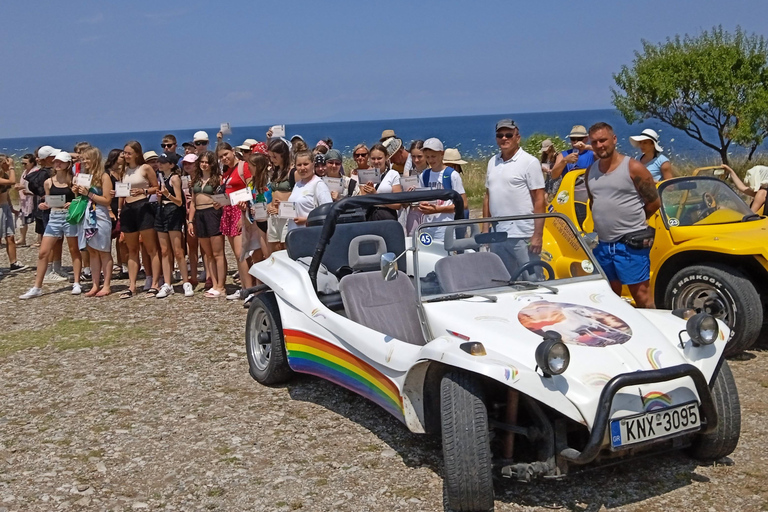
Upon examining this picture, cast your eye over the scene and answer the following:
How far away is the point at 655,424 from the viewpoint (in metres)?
3.90

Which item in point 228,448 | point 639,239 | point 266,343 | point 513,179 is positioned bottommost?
point 228,448

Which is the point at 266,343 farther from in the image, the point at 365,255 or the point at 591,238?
the point at 591,238

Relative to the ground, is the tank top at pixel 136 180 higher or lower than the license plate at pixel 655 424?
higher

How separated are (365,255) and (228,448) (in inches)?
69.4

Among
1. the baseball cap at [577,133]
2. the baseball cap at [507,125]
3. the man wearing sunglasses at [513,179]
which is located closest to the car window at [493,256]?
the man wearing sunglasses at [513,179]

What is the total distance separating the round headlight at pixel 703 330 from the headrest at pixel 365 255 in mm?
2457

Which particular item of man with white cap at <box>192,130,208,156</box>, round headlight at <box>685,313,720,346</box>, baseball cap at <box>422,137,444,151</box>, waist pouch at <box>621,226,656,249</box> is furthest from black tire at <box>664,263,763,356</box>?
man with white cap at <box>192,130,208,156</box>

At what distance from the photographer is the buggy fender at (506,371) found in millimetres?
3828

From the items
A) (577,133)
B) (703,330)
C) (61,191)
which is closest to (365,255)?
(703,330)

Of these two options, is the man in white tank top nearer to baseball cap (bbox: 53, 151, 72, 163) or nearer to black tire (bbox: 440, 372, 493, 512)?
black tire (bbox: 440, 372, 493, 512)

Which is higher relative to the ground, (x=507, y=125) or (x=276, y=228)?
(x=507, y=125)

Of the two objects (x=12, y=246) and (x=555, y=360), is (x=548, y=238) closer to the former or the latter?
(x=555, y=360)

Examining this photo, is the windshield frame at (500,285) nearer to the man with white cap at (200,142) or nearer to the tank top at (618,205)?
the tank top at (618,205)

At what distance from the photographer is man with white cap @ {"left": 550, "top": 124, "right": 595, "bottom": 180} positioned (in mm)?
10141
